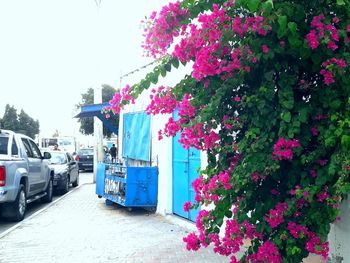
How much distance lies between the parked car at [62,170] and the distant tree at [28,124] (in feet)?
155

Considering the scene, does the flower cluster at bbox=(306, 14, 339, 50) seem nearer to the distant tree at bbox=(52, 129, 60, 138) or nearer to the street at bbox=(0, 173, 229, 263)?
the street at bbox=(0, 173, 229, 263)

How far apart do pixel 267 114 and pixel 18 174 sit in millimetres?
7558

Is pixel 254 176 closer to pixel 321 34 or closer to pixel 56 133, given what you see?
pixel 321 34

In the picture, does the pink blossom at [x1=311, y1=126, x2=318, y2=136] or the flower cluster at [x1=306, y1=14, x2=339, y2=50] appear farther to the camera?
the pink blossom at [x1=311, y1=126, x2=318, y2=136]

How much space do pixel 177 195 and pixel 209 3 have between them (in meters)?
6.81

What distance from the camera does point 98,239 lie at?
785cm

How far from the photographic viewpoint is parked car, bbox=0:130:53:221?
9156 mm

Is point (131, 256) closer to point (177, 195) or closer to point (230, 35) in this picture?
point (177, 195)

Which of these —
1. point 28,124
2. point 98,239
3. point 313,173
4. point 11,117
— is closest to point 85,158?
point 98,239

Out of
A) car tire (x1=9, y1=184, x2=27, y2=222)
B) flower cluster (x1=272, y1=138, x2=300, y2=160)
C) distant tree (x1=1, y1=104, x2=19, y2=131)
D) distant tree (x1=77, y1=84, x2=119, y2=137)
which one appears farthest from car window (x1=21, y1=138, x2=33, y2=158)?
distant tree (x1=1, y1=104, x2=19, y2=131)

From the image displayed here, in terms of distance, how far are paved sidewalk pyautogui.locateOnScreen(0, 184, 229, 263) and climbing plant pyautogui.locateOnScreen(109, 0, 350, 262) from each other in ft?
9.22

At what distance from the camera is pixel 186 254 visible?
658 centimetres

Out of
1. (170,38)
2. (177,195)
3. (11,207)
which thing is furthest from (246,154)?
Result: (11,207)

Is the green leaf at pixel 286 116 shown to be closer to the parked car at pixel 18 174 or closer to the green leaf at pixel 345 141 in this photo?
the green leaf at pixel 345 141
